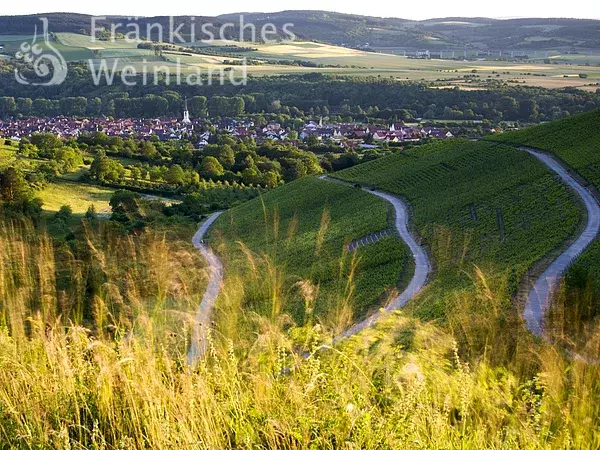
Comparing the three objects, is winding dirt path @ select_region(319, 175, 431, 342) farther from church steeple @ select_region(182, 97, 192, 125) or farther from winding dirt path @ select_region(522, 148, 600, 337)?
church steeple @ select_region(182, 97, 192, 125)

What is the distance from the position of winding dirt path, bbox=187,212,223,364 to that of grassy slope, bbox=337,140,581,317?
506 cm

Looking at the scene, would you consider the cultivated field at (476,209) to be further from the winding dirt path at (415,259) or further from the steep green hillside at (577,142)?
the steep green hillside at (577,142)

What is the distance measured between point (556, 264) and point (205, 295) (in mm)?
12665

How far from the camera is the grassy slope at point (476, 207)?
18641 millimetres

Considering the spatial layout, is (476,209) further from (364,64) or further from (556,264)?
(364,64)

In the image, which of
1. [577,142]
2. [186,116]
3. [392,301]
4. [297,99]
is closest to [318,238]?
[392,301]

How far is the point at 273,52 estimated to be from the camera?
195375mm

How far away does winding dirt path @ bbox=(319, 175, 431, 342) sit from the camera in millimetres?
15078

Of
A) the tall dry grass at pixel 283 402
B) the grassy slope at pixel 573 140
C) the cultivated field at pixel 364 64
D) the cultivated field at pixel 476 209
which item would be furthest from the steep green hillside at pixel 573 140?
the cultivated field at pixel 364 64

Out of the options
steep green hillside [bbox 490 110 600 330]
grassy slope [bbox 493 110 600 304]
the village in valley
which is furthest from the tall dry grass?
the village in valley

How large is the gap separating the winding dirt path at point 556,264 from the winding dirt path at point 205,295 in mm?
5029

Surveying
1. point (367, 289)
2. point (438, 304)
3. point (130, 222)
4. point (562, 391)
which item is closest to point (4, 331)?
point (562, 391)

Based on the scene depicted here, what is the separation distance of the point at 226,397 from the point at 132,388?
2.00ft

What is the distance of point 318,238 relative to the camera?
1283 cm
